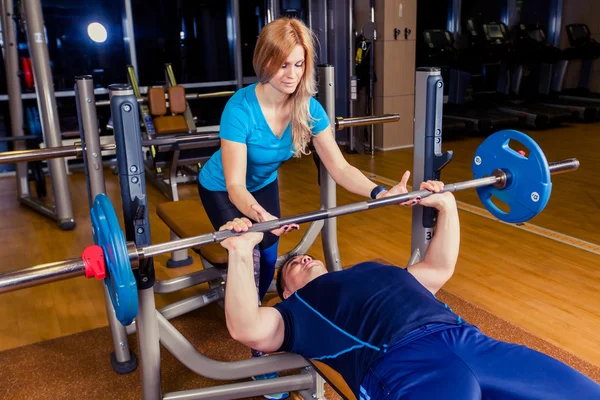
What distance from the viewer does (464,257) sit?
2.93 m

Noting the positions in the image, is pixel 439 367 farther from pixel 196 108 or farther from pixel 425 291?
pixel 196 108

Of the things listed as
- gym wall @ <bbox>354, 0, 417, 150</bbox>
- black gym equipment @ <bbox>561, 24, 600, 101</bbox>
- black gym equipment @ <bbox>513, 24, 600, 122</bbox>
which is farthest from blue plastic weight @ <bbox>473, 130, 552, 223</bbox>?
black gym equipment @ <bbox>561, 24, 600, 101</bbox>

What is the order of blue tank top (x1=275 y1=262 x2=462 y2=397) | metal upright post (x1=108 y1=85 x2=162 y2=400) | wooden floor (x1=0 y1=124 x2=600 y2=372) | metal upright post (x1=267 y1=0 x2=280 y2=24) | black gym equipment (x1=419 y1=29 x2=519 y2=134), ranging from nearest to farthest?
blue tank top (x1=275 y1=262 x2=462 y2=397)
metal upright post (x1=108 y1=85 x2=162 y2=400)
wooden floor (x1=0 y1=124 x2=600 y2=372)
metal upright post (x1=267 y1=0 x2=280 y2=24)
black gym equipment (x1=419 y1=29 x2=519 y2=134)

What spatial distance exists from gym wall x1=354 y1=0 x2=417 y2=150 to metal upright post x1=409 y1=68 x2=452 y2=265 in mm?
3645

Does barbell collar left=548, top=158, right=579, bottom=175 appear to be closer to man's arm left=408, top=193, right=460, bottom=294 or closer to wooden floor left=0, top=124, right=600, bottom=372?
man's arm left=408, top=193, right=460, bottom=294

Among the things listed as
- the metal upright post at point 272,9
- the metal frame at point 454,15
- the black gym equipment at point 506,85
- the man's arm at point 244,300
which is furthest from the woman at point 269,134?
the metal frame at point 454,15

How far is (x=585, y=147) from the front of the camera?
5.53 m

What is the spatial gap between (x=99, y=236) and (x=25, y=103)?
204 inches

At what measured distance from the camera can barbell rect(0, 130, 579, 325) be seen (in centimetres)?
112

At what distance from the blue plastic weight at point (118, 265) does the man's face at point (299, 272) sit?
1.93 ft

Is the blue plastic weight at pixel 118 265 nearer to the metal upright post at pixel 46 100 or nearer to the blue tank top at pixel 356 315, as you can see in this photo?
the blue tank top at pixel 356 315

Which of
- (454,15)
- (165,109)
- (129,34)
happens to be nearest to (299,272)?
(165,109)

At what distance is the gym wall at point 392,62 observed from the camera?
17.9ft

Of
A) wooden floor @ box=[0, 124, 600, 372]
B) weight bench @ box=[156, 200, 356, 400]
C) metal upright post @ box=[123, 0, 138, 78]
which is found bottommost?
wooden floor @ box=[0, 124, 600, 372]
